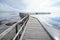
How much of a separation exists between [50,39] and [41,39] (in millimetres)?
415

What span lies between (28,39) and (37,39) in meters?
0.42

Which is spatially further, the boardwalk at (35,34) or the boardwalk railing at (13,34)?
the boardwalk at (35,34)

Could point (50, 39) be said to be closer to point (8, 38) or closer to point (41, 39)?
point (41, 39)

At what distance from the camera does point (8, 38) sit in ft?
28.5

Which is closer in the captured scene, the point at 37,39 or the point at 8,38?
the point at 37,39

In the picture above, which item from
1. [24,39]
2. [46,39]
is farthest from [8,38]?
[46,39]

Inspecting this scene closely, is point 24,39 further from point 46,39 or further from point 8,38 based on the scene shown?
point 8,38

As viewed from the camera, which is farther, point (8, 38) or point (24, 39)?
point (8, 38)

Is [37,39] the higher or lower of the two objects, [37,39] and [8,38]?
the higher

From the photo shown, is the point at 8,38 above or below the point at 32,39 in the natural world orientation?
below

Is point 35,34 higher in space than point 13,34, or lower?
higher

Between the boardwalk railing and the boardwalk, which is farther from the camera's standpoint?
the boardwalk

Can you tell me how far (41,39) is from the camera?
6047 mm

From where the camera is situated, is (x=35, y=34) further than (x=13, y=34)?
No
